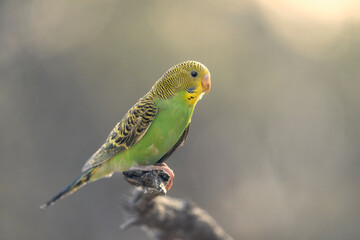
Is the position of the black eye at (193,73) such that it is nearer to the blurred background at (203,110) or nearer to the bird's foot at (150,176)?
the bird's foot at (150,176)

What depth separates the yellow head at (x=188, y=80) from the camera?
2.87 meters

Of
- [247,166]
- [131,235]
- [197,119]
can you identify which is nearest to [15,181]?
[131,235]

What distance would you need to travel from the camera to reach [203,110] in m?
9.76

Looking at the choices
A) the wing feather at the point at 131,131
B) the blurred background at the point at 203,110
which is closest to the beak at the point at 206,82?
the wing feather at the point at 131,131

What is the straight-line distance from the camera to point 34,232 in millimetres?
8594

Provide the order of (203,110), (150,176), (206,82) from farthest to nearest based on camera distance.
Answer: (203,110)
(206,82)
(150,176)

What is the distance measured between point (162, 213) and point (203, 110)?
6823mm

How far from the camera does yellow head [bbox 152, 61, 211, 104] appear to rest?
2865 millimetres

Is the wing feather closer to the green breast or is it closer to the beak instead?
the green breast

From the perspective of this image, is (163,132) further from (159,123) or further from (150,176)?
(150,176)

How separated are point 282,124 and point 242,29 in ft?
7.92

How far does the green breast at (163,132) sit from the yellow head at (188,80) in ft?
0.15

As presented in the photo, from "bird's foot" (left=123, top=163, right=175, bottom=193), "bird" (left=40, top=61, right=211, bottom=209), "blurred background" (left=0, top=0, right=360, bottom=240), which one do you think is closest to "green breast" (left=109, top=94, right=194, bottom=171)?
"bird" (left=40, top=61, right=211, bottom=209)

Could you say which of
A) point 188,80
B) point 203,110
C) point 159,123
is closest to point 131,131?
point 159,123
